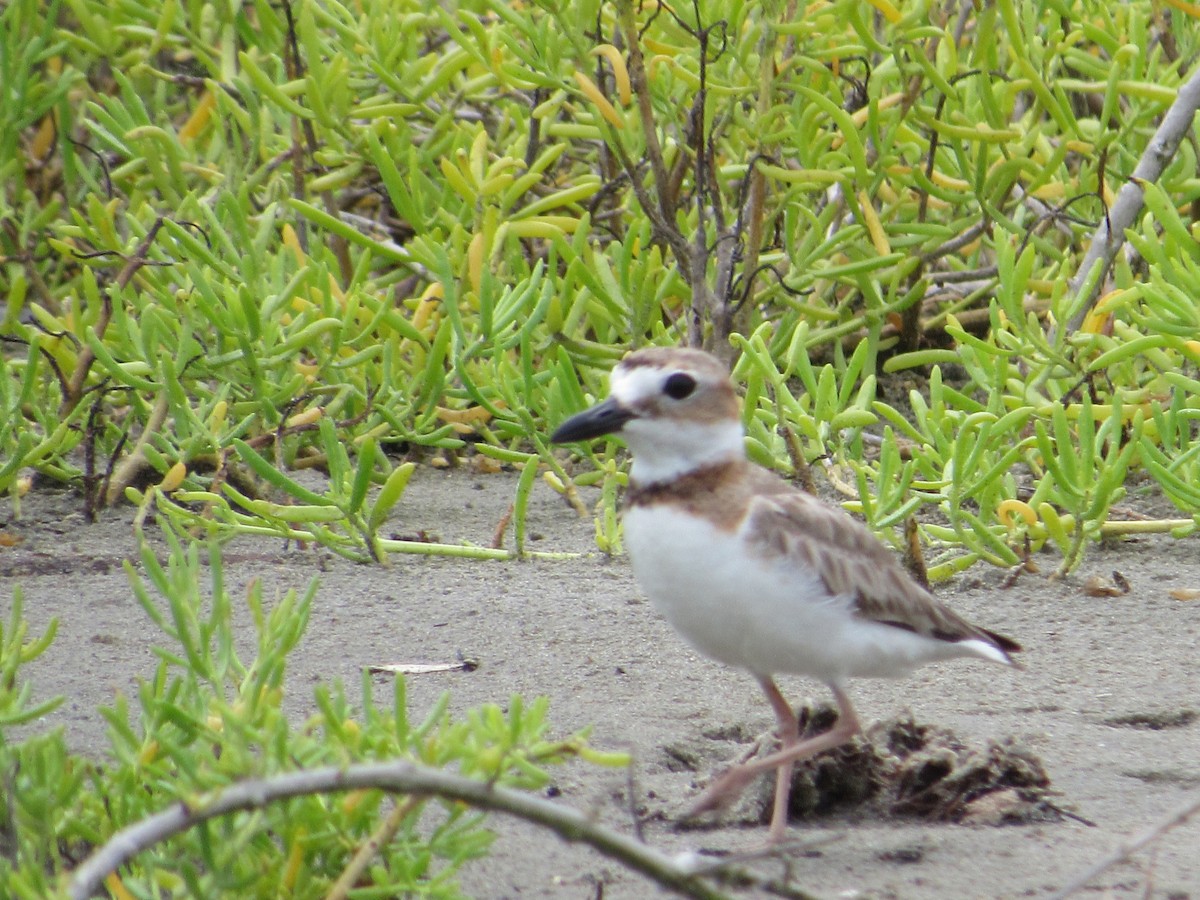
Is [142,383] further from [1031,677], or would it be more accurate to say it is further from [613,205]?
[1031,677]

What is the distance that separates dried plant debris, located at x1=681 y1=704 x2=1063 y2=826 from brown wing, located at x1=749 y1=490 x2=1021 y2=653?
208mm

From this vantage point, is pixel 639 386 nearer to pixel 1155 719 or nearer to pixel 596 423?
pixel 596 423

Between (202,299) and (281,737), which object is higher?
(202,299)

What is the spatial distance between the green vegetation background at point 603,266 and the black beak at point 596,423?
1045 mm

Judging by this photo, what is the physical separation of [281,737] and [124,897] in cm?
32

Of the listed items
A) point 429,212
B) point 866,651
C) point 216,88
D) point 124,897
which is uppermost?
point 216,88

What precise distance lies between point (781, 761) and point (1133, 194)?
2.89 meters

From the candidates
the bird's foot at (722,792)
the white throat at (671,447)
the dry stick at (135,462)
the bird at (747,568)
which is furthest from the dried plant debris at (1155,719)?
the dry stick at (135,462)

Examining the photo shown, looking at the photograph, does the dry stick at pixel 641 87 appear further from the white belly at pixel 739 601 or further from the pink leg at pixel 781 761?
the pink leg at pixel 781 761

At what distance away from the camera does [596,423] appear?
299 centimetres

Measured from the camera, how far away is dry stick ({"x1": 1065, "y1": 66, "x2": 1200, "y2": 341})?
4742 mm

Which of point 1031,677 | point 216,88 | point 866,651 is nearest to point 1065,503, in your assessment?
point 1031,677

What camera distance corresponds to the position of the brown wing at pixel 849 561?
9.48ft

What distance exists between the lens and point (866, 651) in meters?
2.96
